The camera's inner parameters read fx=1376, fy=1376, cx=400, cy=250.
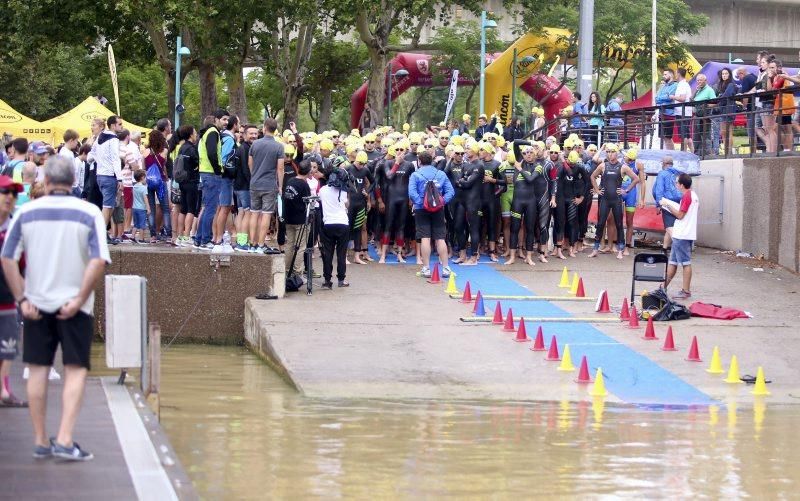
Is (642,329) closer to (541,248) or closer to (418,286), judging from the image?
(418,286)

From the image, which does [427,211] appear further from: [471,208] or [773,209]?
[773,209]

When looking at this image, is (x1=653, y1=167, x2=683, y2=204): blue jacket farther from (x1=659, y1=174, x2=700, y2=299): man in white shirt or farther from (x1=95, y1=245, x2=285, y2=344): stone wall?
(x1=95, y1=245, x2=285, y2=344): stone wall

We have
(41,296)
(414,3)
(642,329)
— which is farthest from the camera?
(414,3)

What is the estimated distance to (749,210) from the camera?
23.0m

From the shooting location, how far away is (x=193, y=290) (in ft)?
56.3

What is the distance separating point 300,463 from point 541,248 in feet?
44.0

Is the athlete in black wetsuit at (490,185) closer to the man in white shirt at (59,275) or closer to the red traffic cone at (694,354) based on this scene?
the red traffic cone at (694,354)

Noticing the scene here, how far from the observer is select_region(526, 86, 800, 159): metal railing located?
22203 mm

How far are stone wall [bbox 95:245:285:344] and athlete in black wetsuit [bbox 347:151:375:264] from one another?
289 centimetres

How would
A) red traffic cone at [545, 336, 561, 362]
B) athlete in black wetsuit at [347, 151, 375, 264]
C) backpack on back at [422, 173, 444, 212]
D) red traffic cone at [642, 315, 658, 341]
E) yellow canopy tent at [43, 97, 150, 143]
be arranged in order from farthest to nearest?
yellow canopy tent at [43, 97, 150, 143], athlete in black wetsuit at [347, 151, 375, 264], backpack on back at [422, 173, 444, 212], red traffic cone at [642, 315, 658, 341], red traffic cone at [545, 336, 561, 362]

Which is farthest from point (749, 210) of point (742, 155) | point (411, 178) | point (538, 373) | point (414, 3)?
point (414, 3)

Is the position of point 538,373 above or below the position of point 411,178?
below

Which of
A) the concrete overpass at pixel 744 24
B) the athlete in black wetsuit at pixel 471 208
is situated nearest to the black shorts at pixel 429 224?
the athlete in black wetsuit at pixel 471 208

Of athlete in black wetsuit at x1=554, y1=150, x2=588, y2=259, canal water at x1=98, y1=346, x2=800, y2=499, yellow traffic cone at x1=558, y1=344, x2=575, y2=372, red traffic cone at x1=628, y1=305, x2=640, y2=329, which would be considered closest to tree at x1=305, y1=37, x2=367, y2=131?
athlete in black wetsuit at x1=554, y1=150, x2=588, y2=259
